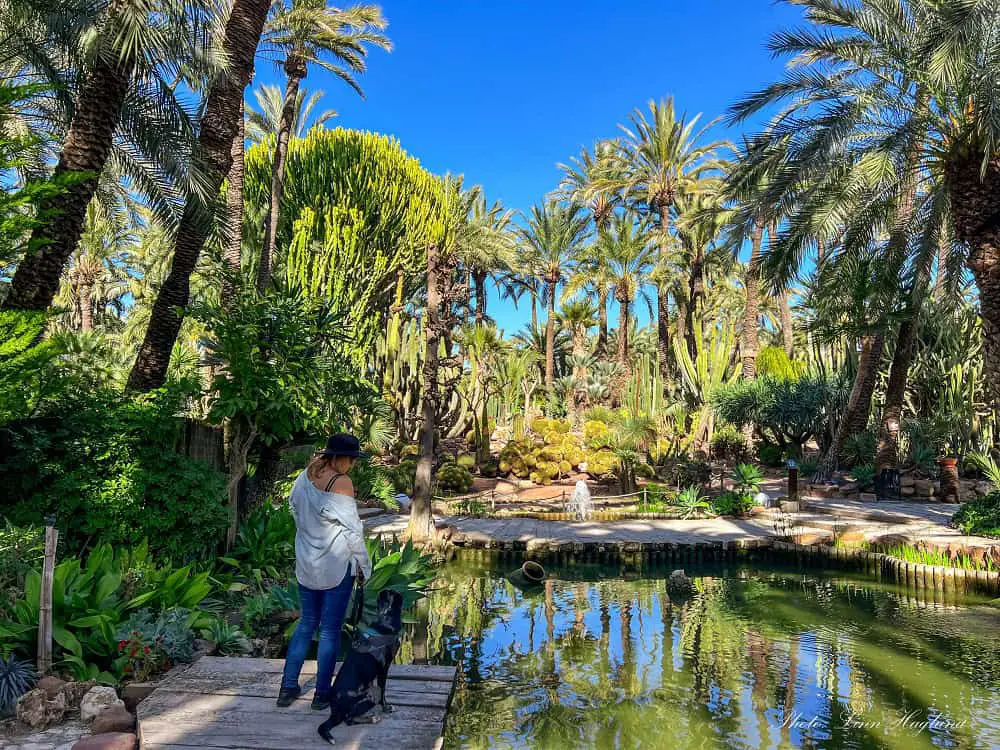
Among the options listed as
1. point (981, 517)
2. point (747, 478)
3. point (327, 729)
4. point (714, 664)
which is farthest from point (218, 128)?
point (747, 478)

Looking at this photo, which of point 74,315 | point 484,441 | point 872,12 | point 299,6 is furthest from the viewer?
point 74,315

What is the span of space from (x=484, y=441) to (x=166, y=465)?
19.0 m

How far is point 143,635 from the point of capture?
5023 millimetres

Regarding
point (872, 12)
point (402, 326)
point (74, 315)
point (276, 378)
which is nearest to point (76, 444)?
point (276, 378)

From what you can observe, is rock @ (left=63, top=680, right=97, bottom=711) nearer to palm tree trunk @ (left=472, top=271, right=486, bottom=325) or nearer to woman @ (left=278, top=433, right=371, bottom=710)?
woman @ (left=278, top=433, right=371, bottom=710)

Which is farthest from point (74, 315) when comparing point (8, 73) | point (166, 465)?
point (166, 465)

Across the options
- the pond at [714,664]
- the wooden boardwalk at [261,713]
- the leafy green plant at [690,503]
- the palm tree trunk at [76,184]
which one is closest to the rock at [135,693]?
the wooden boardwalk at [261,713]

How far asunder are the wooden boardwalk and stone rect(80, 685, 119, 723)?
0.83ft

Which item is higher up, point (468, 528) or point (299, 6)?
point (299, 6)

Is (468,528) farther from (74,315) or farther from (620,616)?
(74,315)

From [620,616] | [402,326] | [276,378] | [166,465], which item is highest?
[402,326]

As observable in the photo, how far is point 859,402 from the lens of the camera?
2012 centimetres

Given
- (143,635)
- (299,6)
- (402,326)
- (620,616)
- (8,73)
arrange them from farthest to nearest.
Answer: (402,326) → (299,6) → (8,73) → (620,616) → (143,635)

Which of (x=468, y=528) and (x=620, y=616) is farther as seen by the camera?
(x=468, y=528)
